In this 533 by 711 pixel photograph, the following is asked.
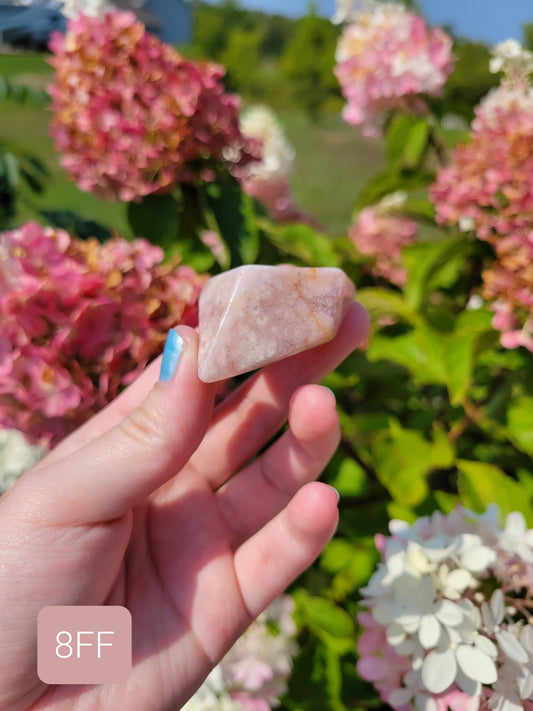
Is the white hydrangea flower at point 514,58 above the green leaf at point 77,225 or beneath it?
above

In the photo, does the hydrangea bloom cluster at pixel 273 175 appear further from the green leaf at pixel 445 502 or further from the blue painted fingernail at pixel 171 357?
the blue painted fingernail at pixel 171 357

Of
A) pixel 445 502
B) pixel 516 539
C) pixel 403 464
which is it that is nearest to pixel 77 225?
pixel 403 464

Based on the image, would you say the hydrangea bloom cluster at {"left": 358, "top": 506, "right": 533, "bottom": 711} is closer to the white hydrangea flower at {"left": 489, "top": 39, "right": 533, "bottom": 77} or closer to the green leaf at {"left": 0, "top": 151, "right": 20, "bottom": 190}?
the white hydrangea flower at {"left": 489, "top": 39, "right": 533, "bottom": 77}

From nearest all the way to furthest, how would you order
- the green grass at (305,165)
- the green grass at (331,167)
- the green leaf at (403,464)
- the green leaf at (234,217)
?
the green leaf at (403,464) → the green leaf at (234,217) → the green grass at (305,165) → the green grass at (331,167)

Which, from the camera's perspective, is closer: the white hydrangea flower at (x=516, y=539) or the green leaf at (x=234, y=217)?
the white hydrangea flower at (x=516, y=539)

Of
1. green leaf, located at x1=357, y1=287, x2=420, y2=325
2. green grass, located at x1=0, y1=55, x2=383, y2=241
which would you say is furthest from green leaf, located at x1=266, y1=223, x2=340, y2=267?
green grass, located at x1=0, y1=55, x2=383, y2=241

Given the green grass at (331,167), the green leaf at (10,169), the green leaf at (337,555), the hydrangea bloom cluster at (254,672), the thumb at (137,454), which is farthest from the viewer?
the green grass at (331,167)

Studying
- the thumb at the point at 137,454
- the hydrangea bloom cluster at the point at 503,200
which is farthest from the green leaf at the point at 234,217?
the thumb at the point at 137,454

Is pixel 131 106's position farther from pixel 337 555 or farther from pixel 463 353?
pixel 337 555
